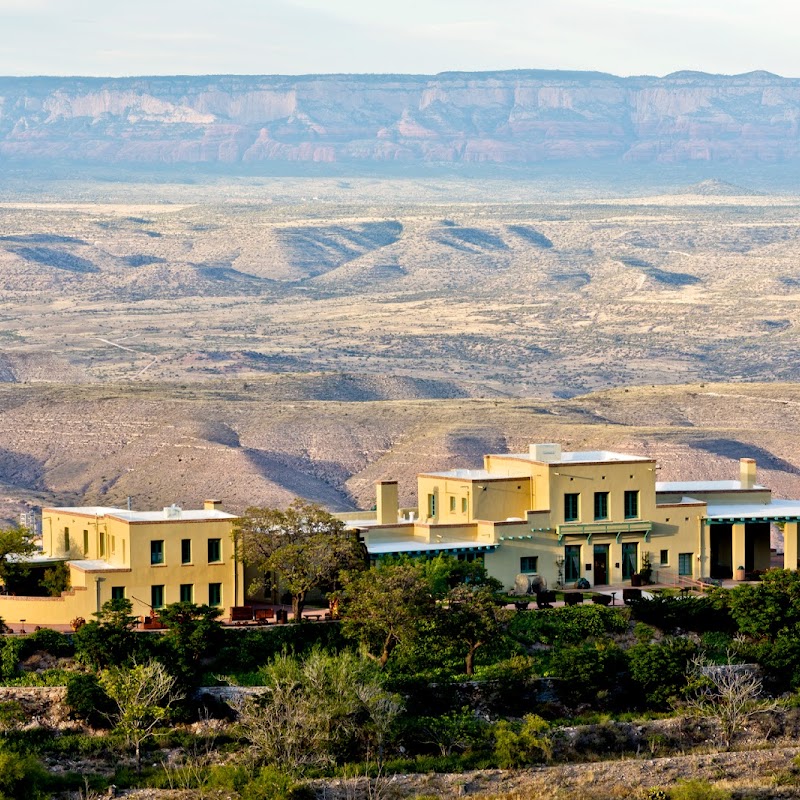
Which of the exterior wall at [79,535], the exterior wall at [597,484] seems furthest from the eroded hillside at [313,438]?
the exterior wall at [597,484]

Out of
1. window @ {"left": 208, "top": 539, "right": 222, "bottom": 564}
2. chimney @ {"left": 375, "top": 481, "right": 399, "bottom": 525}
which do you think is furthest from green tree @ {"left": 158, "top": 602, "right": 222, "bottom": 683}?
chimney @ {"left": 375, "top": 481, "right": 399, "bottom": 525}

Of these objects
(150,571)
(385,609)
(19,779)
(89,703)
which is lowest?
(19,779)

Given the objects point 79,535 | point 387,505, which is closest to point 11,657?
point 79,535

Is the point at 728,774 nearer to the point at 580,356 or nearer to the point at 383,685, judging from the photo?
the point at 383,685

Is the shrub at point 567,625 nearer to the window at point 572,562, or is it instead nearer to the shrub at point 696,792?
the window at point 572,562

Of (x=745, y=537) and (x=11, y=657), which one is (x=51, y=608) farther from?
(x=745, y=537)

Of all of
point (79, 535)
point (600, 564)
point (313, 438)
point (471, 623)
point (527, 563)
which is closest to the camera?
point (471, 623)

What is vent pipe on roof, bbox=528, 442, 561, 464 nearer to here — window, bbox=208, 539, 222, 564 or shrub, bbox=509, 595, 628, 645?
shrub, bbox=509, 595, 628, 645
